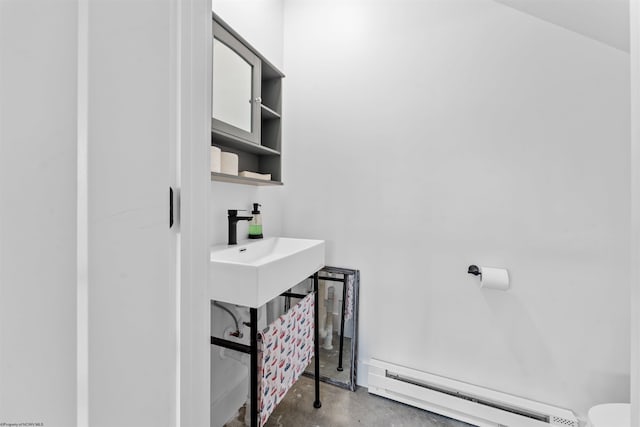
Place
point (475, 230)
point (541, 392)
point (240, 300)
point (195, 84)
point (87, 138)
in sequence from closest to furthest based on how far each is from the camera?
point (87, 138)
point (195, 84)
point (240, 300)
point (541, 392)
point (475, 230)

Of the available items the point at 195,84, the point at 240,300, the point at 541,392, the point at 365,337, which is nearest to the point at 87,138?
the point at 195,84

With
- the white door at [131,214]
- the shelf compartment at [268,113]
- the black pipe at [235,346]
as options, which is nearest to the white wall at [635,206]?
the white door at [131,214]

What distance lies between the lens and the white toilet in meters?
0.99

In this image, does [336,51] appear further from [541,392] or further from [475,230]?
[541,392]

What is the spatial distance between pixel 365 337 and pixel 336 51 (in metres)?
1.87

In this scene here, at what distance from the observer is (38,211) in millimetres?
288

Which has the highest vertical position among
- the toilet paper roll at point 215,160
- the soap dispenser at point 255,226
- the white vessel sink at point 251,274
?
the toilet paper roll at point 215,160

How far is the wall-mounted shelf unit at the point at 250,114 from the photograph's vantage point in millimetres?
1146

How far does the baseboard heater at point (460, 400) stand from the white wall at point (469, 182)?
0.06 meters

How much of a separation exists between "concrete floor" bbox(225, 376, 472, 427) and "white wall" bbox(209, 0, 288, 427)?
0.16 m

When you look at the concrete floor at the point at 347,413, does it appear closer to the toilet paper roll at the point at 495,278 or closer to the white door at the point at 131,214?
the toilet paper roll at the point at 495,278

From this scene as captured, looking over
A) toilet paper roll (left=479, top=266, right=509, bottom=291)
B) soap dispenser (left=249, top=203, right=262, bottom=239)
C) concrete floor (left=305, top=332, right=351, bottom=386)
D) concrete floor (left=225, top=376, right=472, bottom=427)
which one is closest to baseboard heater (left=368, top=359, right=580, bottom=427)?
concrete floor (left=225, top=376, right=472, bottom=427)

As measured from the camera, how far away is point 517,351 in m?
1.31

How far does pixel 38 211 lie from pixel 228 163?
0.95m
